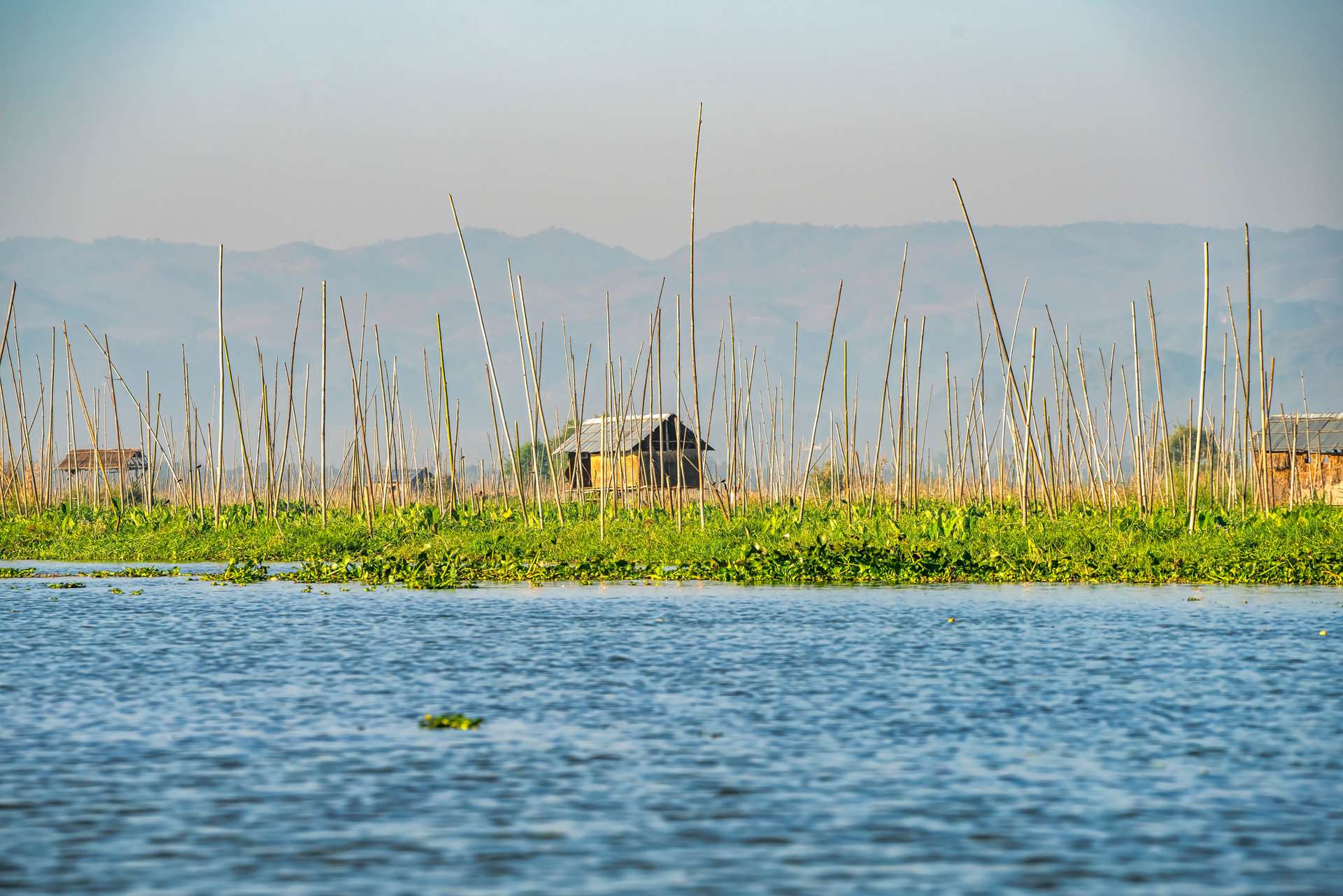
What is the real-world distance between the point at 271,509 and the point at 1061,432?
12.2 meters

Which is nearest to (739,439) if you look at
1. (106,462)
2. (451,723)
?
(451,723)

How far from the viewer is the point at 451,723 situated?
824cm

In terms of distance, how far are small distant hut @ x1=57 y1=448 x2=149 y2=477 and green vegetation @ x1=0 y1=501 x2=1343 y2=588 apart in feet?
13.6

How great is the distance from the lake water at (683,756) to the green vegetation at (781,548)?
3.51 m

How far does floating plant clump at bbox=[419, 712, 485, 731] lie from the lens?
26.9 feet

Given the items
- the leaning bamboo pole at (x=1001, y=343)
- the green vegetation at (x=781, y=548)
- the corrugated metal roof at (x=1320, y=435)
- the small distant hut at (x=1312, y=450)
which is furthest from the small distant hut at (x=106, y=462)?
the corrugated metal roof at (x=1320, y=435)

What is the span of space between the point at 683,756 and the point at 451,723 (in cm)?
154

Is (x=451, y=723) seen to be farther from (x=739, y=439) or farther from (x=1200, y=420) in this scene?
(x=739, y=439)

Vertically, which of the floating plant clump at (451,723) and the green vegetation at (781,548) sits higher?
the green vegetation at (781,548)

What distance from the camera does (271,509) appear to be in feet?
75.2

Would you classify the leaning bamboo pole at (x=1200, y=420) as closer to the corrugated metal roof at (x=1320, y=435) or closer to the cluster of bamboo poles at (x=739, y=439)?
the cluster of bamboo poles at (x=739, y=439)

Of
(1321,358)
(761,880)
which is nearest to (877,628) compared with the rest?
(761,880)

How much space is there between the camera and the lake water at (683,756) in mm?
5523

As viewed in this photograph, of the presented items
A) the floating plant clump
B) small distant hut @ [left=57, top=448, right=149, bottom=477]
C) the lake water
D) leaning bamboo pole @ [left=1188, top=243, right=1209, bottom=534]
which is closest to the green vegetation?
leaning bamboo pole @ [left=1188, top=243, right=1209, bottom=534]
